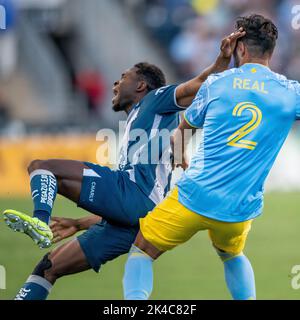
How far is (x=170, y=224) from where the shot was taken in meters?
6.54

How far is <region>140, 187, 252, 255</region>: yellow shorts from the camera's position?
256 inches

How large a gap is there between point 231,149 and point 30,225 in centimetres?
147

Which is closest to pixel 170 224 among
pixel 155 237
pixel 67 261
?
pixel 155 237

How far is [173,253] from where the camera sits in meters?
13.1

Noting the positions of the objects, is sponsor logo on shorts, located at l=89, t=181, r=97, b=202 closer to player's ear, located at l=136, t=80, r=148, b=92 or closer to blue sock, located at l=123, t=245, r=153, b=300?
blue sock, located at l=123, t=245, r=153, b=300

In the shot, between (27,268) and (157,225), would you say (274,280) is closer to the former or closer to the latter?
(27,268)

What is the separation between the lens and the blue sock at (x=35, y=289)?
24.1 feet

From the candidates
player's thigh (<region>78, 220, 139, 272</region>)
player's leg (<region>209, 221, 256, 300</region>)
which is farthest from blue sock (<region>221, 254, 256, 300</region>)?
player's thigh (<region>78, 220, 139, 272</region>)

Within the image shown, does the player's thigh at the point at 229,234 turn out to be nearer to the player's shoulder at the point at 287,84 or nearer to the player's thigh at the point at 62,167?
the player's shoulder at the point at 287,84

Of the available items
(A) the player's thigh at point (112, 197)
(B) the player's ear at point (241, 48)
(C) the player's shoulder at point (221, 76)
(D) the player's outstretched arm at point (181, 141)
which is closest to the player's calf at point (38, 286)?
(A) the player's thigh at point (112, 197)

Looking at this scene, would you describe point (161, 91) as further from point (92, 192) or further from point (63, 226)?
point (63, 226)

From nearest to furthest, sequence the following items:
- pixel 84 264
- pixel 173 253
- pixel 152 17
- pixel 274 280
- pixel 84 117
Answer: pixel 84 264 → pixel 274 280 → pixel 173 253 → pixel 84 117 → pixel 152 17
